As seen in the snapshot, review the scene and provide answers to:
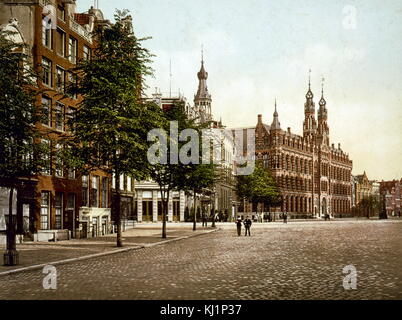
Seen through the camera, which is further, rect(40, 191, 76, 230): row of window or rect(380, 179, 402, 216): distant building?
rect(380, 179, 402, 216): distant building

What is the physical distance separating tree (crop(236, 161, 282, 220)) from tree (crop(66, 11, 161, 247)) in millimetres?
51167

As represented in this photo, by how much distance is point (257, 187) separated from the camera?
7956 centimetres

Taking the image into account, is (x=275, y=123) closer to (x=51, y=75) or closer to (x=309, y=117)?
(x=309, y=117)

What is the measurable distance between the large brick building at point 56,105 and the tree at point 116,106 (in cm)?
154

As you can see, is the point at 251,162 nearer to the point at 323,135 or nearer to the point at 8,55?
the point at 323,135

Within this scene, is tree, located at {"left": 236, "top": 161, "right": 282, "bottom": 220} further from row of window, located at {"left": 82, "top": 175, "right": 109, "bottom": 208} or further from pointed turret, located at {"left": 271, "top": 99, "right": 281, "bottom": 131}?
row of window, located at {"left": 82, "top": 175, "right": 109, "bottom": 208}

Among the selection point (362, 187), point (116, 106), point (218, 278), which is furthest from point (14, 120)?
point (362, 187)

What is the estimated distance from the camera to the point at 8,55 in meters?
18.8

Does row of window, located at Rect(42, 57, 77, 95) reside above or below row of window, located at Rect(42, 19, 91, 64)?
below

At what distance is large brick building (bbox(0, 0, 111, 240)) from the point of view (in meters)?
31.0

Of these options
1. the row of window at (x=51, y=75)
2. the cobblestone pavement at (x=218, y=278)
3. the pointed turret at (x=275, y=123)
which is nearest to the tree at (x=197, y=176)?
the row of window at (x=51, y=75)

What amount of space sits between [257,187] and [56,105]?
49.8 m

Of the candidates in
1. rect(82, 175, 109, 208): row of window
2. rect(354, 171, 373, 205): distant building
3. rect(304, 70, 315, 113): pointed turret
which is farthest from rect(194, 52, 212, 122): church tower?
rect(354, 171, 373, 205): distant building

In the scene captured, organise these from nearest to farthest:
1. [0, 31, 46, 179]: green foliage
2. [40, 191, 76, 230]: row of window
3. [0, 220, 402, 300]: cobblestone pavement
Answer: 1. [0, 220, 402, 300]: cobblestone pavement
2. [0, 31, 46, 179]: green foliage
3. [40, 191, 76, 230]: row of window
